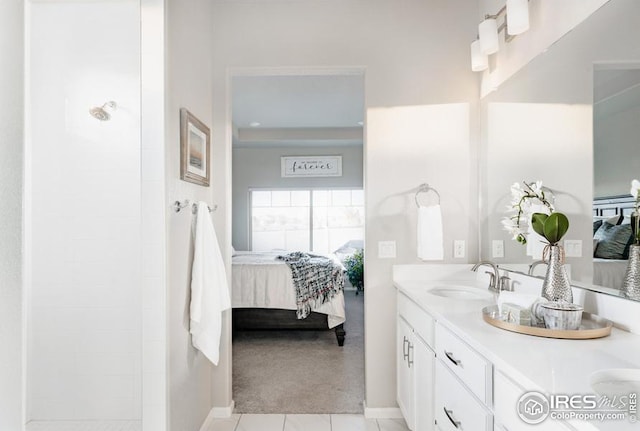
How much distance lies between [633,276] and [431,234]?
1132 millimetres

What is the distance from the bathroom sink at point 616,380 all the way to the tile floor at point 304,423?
1.65 metres

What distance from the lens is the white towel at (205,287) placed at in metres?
2.08

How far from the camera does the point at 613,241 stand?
143 centimetres

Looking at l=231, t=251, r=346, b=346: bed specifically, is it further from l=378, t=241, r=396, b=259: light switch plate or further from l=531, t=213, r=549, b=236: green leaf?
l=531, t=213, r=549, b=236: green leaf

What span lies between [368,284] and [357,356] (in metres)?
1.40

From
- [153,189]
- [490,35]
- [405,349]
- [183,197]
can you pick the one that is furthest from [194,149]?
[490,35]

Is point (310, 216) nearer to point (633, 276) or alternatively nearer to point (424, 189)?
point (424, 189)

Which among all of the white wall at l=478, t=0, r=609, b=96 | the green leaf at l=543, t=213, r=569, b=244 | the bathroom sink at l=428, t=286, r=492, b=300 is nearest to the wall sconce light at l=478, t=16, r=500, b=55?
the white wall at l=478, t=0, r=609, b=96

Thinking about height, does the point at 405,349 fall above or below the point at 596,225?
below

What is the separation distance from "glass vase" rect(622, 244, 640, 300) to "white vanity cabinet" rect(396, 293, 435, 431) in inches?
28.9

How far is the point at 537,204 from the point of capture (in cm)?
182

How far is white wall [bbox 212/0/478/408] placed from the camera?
2523mm

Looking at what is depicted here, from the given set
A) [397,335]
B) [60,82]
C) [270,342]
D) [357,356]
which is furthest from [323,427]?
[60,82]

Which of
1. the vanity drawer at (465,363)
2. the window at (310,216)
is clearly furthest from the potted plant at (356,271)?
the vanity drawer at (465,363)
